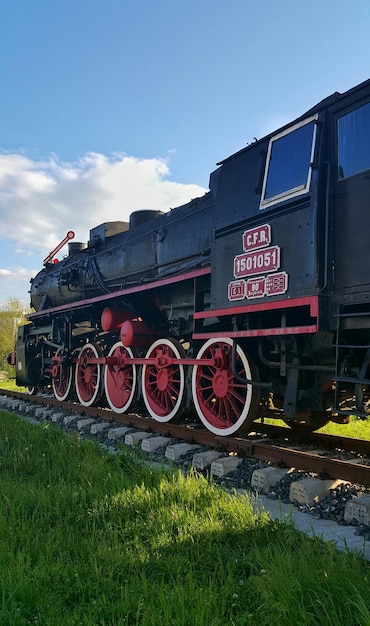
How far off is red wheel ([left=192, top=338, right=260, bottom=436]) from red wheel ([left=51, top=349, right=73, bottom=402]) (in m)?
4.46

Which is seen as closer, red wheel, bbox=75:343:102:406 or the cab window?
the cab window

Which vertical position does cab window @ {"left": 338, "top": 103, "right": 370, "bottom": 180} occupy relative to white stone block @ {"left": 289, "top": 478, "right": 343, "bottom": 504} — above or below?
above

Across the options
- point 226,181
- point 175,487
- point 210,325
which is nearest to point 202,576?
point 175,487

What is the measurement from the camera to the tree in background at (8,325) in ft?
104

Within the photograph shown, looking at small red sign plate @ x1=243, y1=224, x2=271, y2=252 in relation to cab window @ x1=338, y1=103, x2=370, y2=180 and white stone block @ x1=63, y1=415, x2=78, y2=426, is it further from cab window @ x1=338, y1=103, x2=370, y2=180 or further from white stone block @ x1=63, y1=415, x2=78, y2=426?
white stone block @ x1=63, y1=415, x2=78, y2=426

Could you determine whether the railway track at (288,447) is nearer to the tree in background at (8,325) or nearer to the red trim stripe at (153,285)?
the red trim stripe at (153,285)

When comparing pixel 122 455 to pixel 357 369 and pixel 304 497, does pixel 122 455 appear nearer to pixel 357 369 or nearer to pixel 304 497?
pixel 304 497

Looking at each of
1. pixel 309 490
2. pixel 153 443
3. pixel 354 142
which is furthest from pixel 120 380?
pixel 354 142

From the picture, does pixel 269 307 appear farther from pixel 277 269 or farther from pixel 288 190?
pixel 288 190

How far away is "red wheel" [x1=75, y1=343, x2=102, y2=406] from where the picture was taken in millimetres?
9102

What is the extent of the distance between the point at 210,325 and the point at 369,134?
294cm

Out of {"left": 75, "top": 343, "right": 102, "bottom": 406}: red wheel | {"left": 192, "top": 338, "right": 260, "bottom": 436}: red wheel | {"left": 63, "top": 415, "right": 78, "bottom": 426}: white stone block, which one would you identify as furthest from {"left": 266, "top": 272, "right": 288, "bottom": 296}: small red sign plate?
{"left": 75, "top": 343, "right": 102, "bottom": 406}: red wheel

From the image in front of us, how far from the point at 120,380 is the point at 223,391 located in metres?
2.87

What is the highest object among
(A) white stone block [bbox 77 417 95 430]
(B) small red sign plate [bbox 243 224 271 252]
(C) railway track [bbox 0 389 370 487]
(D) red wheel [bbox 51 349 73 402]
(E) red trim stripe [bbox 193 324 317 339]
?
(B) small red sign plate [bbox 243 224 271 252]
